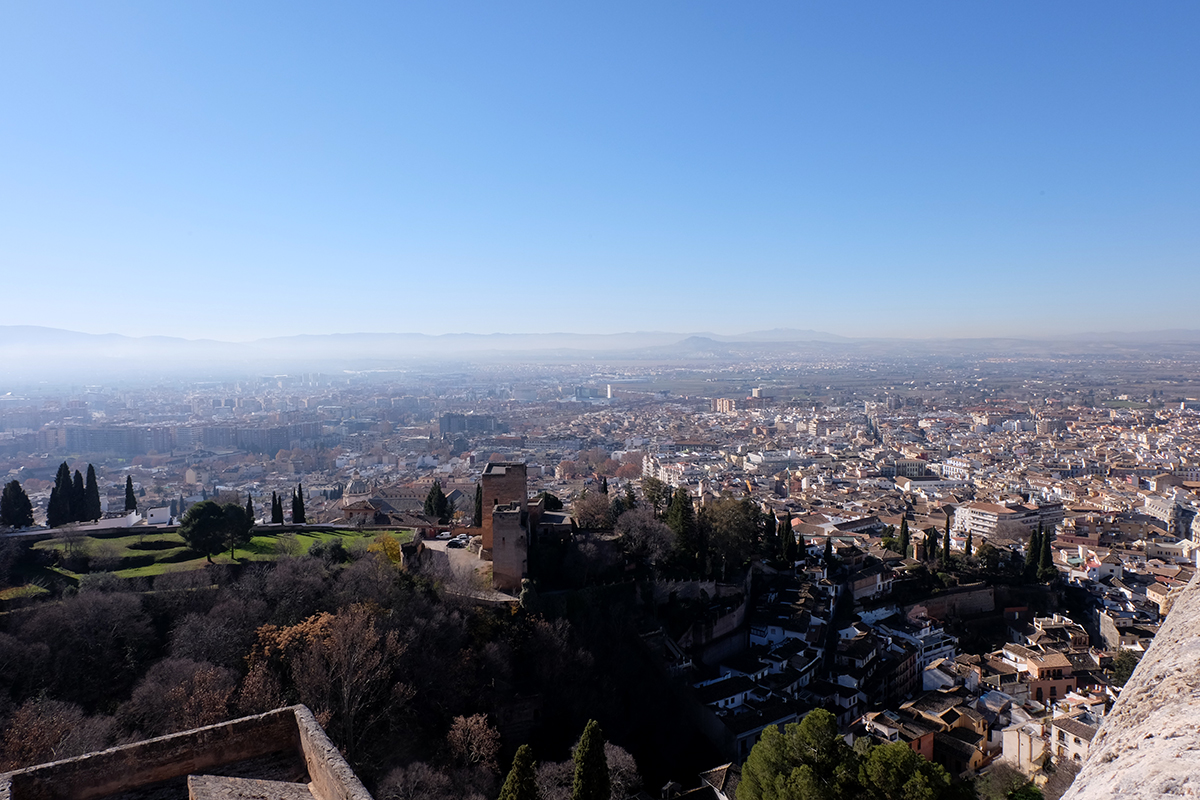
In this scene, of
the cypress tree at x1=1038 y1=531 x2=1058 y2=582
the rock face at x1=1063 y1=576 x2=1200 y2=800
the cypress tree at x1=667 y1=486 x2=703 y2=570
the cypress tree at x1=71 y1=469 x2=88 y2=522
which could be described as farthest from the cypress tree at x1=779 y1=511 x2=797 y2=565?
the rock face at x1=1063 y1=576 x2=1200 y2=800

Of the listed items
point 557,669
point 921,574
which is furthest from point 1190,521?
point 557,669

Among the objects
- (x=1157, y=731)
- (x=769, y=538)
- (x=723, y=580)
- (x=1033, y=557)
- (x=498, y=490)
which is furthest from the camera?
(x=1033, y=557)

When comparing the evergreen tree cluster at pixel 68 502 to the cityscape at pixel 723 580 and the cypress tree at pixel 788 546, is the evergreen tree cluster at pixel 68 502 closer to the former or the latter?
the cityscape at pixel 723 580

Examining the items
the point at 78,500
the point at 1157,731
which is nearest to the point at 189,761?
the point at 1157,731

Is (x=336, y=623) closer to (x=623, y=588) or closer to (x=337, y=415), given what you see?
(x=623, y=588)

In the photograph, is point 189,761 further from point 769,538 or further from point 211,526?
point 769,538

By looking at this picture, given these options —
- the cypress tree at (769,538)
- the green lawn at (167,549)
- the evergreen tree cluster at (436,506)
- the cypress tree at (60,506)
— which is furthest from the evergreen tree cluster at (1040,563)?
the cypress tree at (60,506)

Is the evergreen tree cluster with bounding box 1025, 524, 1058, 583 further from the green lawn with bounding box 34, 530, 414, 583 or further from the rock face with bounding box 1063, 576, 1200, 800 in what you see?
the rock face with bounding box 1063, 576, 1200, 800
